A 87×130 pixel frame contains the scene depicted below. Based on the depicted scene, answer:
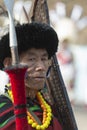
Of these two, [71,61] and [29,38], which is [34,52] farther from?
[71,61]

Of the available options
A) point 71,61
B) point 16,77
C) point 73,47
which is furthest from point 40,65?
point 73,47

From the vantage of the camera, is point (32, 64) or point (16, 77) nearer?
point (16, 77)

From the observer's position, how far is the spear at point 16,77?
195cm

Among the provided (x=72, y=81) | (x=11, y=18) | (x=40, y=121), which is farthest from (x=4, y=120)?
(x=72, y=81)

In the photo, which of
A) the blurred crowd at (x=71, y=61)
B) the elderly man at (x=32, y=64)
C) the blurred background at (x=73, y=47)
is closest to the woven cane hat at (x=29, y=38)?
the elderly man at (x=32, y=64)

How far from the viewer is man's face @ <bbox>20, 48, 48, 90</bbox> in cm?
255

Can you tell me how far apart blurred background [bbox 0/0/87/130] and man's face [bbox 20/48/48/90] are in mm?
2894

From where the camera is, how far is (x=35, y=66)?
2559mm

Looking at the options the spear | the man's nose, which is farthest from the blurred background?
the spear

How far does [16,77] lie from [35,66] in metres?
0.60

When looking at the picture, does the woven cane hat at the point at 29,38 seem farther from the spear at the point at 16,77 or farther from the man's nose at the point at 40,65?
the spear at the point at 16,77

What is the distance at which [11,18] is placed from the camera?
1984mm

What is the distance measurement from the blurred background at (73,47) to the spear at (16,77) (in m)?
3.49

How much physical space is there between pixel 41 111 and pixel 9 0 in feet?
2.85
